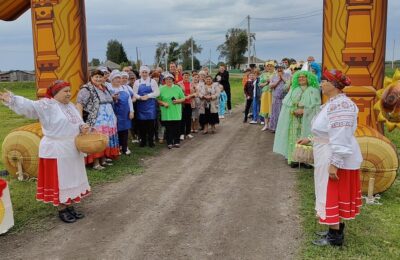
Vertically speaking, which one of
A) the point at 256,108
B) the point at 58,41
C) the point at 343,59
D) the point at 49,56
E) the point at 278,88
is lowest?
the point at 256,108

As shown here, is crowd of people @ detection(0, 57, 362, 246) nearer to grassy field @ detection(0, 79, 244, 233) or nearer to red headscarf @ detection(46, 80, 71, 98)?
red headscarf @ detection(46, 80, 71, 98)

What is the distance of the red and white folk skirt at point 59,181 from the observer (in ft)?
15.7

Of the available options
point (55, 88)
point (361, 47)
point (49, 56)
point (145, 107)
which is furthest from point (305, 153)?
point (145, 107)

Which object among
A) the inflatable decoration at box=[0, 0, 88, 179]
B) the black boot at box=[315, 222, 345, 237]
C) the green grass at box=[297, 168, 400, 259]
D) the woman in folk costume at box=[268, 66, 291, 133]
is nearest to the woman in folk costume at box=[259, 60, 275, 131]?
the woman in folk costume at box=[268, 66, 291, 133]

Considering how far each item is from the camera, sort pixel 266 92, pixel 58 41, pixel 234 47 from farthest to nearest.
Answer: pixel 234 47, pixel 266 92, pixel 58 41

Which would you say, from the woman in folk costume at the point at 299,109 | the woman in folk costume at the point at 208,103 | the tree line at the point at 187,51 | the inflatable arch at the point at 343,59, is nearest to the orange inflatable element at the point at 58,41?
the inflatable arch at the point at 343,59

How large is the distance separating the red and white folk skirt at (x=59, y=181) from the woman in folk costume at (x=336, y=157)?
103 inches

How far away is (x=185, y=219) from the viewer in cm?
499

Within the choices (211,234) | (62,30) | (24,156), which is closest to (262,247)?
(211,234)

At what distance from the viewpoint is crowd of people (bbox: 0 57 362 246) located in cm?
Result: 394

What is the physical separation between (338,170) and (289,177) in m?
2.89

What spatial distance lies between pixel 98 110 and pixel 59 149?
2.46 metres

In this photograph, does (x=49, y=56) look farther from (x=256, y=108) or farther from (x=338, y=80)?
(x=256, y=108)

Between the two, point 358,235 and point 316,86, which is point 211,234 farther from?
point 316,86
